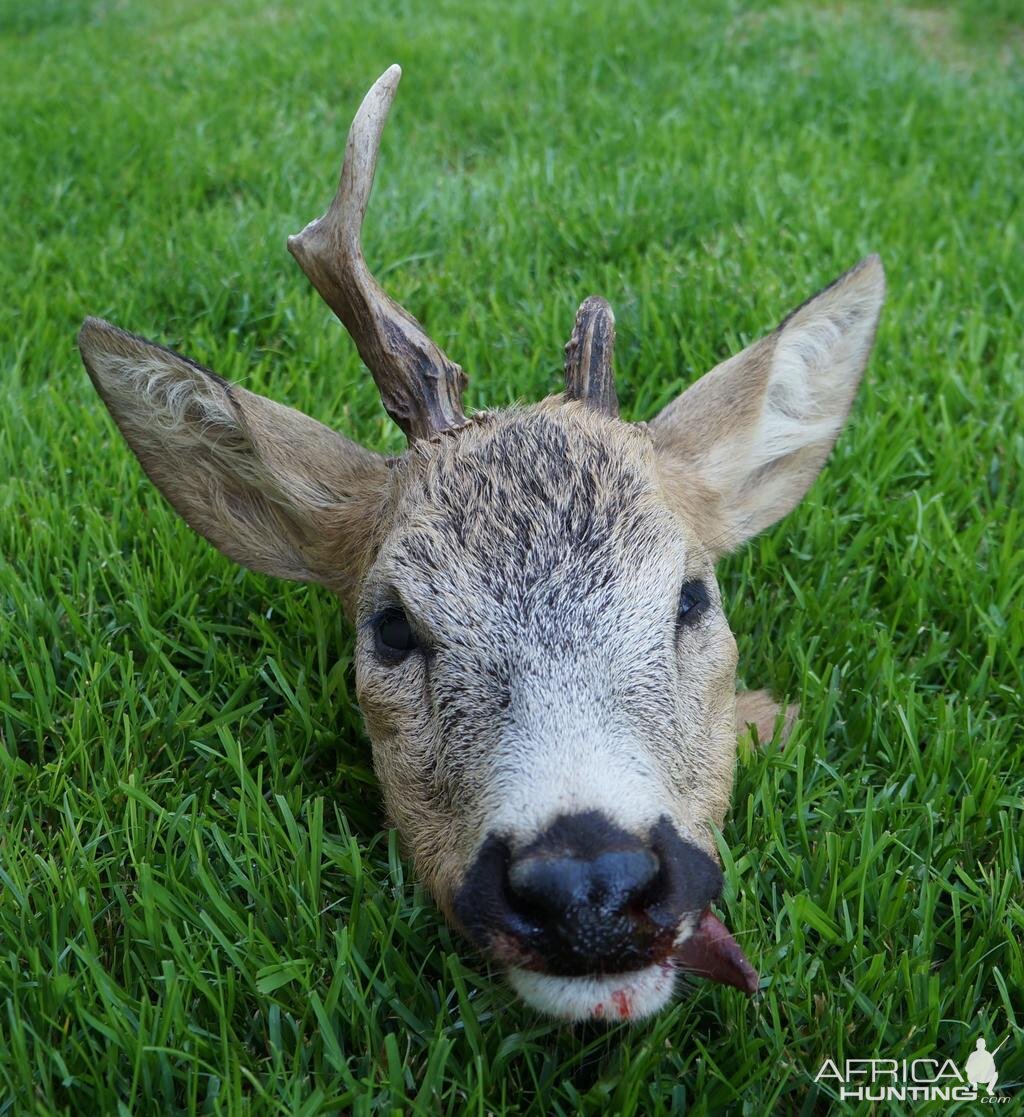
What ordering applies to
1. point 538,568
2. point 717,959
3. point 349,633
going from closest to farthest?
point 717,959
point 538,568
point 349,633

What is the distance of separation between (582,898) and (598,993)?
0.76 ft

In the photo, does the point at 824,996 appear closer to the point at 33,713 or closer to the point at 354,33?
the point at 33,713

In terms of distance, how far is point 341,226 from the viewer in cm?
361

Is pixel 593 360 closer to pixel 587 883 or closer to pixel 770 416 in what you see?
pixel 770 416

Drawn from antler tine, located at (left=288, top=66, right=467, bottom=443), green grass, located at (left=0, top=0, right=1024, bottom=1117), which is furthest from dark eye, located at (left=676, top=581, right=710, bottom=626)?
antler tine, located at (left=288, top=66, right=467, bottom=443)

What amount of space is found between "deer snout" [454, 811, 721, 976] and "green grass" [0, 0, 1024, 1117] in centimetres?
36

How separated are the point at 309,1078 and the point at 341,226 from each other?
7.37 feet

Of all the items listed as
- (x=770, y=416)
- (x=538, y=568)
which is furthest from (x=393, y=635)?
(x=770, y=416)

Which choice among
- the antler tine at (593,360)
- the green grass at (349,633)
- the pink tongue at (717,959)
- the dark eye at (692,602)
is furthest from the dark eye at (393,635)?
the pink tongue at (717,959)

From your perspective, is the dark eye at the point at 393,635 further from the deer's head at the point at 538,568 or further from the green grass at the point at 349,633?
the green grass at the point at 349,633

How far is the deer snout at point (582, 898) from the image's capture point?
90.8 inches

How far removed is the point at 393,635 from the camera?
3186 millimetres

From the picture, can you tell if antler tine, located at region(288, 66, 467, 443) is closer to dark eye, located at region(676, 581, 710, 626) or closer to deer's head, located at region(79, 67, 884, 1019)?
deer's head, located at region(79, 67, 884, 1019)

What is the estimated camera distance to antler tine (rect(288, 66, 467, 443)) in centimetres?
348
